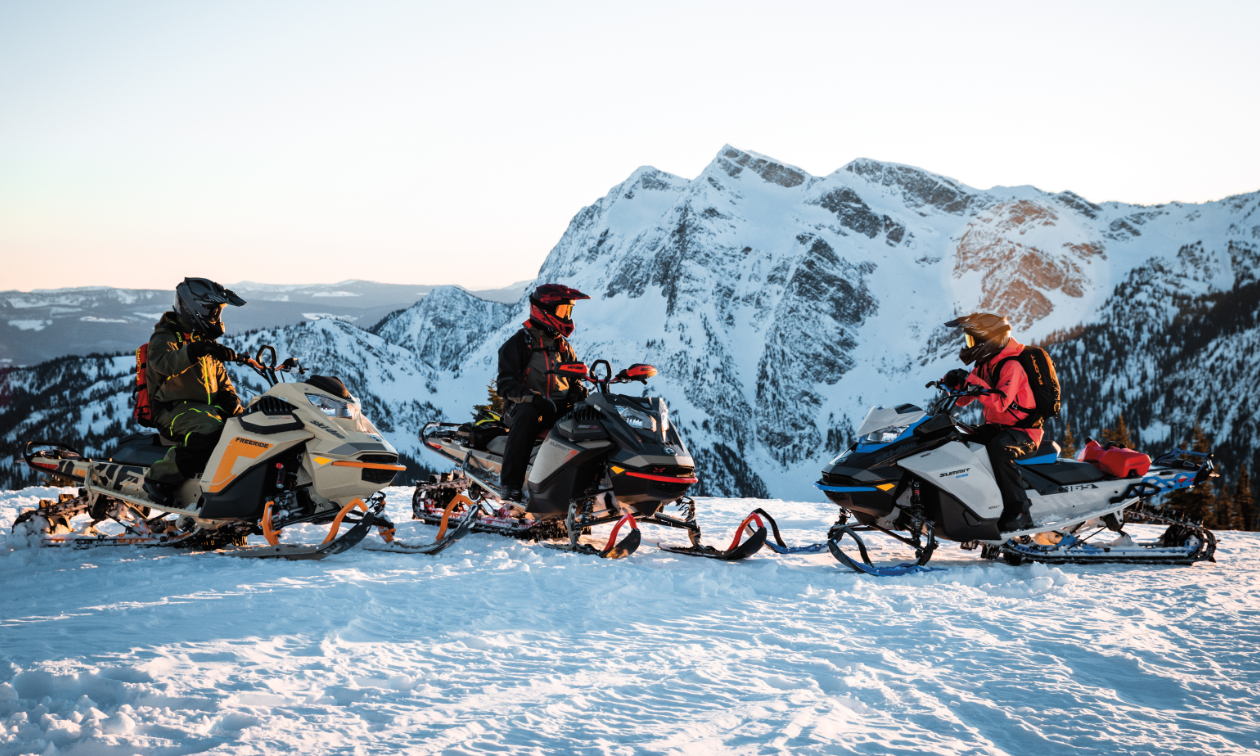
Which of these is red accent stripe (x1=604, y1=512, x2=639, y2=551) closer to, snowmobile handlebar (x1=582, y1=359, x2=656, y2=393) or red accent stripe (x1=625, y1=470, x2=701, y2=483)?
red accent stripe (x1=625, y1=470, x2=701, y2=483)

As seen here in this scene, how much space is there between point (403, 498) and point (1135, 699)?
32.0ft

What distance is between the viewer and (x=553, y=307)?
718 cm

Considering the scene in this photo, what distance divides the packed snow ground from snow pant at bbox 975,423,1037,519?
588 mm

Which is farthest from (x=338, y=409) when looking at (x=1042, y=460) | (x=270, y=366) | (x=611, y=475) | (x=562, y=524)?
(x=1042, y=460)

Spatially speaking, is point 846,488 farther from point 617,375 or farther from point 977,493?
point 617,375

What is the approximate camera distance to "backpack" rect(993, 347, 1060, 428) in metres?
6.40

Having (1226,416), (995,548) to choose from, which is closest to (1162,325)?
(1226,416)

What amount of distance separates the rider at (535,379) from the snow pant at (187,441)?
2.39m

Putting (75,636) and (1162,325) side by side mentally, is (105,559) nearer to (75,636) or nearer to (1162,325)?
(75,636)

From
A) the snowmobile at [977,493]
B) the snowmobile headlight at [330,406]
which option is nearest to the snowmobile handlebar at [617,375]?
the snowmobile at [977,493]

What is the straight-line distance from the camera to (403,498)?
37.1 feet

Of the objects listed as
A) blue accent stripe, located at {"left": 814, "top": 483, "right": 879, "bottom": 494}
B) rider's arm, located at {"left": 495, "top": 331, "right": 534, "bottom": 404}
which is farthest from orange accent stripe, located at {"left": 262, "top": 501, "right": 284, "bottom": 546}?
blue accent stripe, located at {"left": 814, "top": 483, "right": 879, "bottom": 494}

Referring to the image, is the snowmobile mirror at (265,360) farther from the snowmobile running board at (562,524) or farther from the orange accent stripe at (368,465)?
the snowmobile running board at (562,524)

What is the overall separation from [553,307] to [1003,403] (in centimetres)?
405
